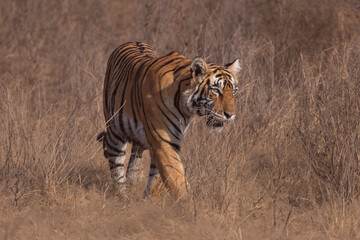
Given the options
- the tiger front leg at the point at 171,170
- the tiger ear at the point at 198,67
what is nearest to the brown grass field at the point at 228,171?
the tiger front leg at the point at 171,170

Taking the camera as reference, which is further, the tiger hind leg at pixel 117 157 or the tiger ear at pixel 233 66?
the tiger hind leg at pixel 117 157

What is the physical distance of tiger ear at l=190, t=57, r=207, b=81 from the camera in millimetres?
3625

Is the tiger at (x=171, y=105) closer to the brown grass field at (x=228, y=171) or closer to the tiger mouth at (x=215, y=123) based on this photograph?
the tiger mouth at (x=215, y=123)

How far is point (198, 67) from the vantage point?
144 inches

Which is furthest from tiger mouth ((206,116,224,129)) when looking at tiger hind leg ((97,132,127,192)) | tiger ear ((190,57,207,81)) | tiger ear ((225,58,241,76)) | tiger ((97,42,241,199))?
tiger hind leg ((97,132,127,192))

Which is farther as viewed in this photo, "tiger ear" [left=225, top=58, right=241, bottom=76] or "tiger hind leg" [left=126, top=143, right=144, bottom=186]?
"tiger hind leg" [left=126, top=143, right=144, bottom=186]

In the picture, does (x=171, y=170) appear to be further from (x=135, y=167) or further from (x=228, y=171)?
(x=135, y=167)

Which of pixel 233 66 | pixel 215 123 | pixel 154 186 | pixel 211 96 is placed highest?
pixel 233 66

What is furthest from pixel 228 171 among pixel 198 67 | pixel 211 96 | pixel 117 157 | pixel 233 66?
pixel 117 157

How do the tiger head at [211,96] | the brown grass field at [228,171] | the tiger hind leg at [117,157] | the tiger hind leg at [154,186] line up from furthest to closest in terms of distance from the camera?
the tiger hind leg at [117,157], the tiger hind leg at [154,186], the tiger head at [211,96], the brown grass field at [228,171]

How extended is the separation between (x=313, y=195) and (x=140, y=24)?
433 cm

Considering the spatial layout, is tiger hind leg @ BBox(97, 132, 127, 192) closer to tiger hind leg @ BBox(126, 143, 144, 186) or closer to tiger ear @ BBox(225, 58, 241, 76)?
tiger hind leg @ BBox(126, 143, 144, 186)

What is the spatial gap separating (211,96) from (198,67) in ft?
0.64

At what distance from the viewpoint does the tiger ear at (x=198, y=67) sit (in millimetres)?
3625
